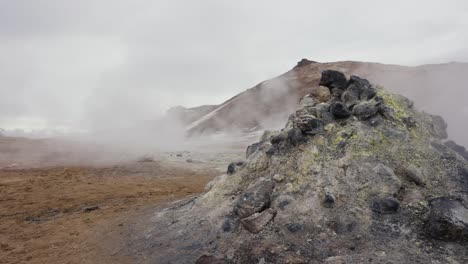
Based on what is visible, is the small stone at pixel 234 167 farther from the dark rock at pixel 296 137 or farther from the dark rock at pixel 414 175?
the dark rock at pixel 414 175

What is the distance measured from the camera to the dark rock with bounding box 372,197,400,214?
4.59 meters

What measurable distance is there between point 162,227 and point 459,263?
141 inches

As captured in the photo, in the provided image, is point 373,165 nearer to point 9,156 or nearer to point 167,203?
point 167,203

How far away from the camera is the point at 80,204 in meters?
8.24

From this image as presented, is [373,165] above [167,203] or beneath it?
above

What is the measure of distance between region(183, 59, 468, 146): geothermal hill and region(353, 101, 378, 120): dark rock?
1243 cm

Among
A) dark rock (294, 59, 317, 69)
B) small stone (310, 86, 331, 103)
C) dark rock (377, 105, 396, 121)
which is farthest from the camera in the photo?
dark rock (294, 59, 317, 69)

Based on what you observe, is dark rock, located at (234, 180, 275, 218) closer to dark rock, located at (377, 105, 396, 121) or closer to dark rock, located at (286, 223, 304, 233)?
dark rock, located at (286, 223, 304, 233)

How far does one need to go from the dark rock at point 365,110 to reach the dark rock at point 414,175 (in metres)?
0.91

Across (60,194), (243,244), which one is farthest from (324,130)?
(60,194)

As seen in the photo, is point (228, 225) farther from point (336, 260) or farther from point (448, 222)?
point (448, 222)

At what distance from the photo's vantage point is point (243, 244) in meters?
4.68

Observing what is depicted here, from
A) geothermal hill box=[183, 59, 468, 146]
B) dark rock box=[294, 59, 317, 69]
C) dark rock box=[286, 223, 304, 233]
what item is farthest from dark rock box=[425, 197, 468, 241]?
dark rock box=[294, 59, 317, 69]

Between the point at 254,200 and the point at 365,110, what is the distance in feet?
6.29
